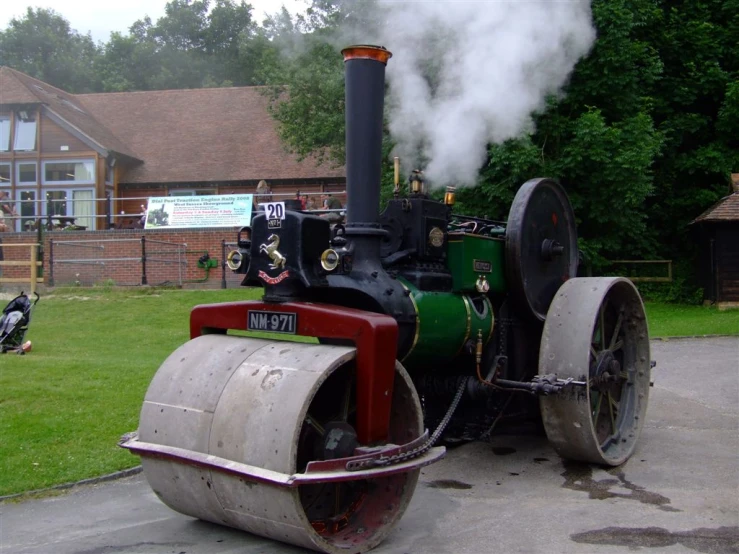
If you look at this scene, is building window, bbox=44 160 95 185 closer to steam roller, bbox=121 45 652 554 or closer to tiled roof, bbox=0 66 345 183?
tiled roof, bbox=0 66 345 183

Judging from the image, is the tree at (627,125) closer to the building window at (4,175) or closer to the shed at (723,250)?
the shed at (723,250)

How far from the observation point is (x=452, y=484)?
17.1 feet

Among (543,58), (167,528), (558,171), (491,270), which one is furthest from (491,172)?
(167,528)

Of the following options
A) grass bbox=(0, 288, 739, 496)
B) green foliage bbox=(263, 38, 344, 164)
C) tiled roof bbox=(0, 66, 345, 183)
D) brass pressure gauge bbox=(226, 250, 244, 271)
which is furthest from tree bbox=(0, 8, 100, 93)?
brass pressure gauge bbox=(226, 250, 244, 271)

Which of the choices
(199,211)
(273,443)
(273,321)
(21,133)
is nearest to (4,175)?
(21,133)

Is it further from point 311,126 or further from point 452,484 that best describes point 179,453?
point 311,126

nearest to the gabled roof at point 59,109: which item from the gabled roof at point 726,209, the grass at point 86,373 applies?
the grass at point 86,373

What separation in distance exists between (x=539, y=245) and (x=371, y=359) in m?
2.33

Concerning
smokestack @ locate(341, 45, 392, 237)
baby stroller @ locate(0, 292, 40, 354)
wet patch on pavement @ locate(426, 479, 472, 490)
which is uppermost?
smokestack @ locate(341, 45, 392, 237)

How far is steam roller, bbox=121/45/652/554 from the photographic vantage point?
370cm

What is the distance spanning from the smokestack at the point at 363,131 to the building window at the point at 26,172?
23845mm

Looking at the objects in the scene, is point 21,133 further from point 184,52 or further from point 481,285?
point 481,285

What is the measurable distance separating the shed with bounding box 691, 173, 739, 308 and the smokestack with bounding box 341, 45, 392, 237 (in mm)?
14238

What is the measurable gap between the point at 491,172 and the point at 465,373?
958cm
